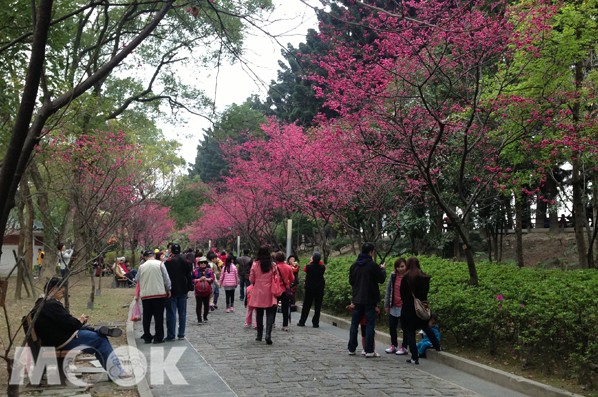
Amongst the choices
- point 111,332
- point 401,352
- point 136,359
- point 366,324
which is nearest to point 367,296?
point 366,324

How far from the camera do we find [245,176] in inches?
1128

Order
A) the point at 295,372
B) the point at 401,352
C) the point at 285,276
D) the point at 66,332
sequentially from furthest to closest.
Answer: the point at 285,276 → the point at 401,352 → the point at 295,372 → the point at 66,332

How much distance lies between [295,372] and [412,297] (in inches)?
86.3

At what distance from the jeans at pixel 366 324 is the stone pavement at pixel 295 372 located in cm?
22

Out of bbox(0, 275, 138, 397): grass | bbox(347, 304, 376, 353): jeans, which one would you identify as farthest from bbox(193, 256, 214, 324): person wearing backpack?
bbox(347, 304, 376, 353): jeans

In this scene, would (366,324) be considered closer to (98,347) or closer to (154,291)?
(154,291)

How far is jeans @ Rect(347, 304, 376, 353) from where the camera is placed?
31.1 ft

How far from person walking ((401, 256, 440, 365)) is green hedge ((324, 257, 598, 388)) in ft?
2.50

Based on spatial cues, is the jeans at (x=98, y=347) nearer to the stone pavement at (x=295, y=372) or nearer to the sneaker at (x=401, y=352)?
the stone pavement at (x=295, y=372)

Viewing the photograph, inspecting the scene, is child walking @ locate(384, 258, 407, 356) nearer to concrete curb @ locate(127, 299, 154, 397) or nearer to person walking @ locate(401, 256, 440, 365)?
person walking @ locate(401, 256, 440, 365)

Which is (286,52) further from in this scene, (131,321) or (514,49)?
(131,321)

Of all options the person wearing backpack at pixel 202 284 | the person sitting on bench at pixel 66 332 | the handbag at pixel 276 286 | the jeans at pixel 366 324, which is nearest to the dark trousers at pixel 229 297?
the person wearing backpack at pixel 202 284

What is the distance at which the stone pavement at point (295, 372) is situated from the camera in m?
7.18

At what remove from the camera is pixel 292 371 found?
325 inches
